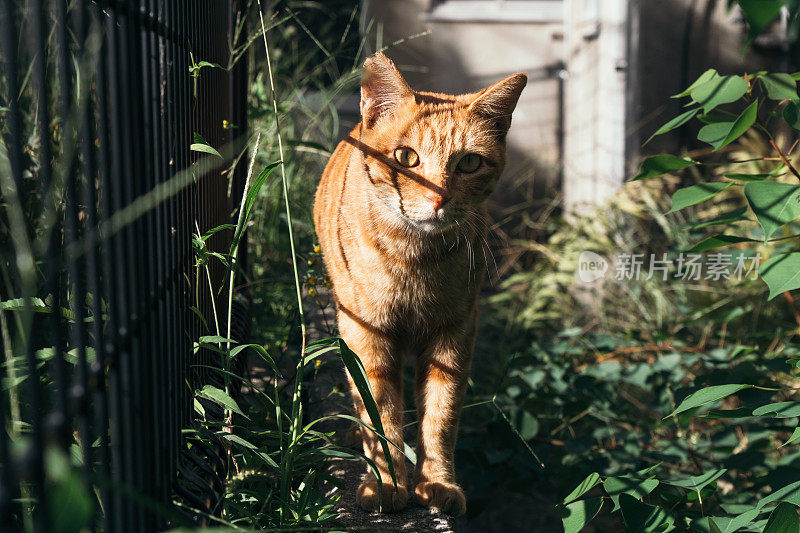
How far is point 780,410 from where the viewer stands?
1210 millimetres

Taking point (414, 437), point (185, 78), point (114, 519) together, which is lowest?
point (414, 437)

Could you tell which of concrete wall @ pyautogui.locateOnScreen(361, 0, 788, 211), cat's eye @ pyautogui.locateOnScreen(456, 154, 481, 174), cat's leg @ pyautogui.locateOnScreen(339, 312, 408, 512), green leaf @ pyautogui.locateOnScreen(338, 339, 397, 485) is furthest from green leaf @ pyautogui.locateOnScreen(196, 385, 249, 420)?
concrete wall @ pyautogui.locateOnScreen(361, 0, 788, 211)

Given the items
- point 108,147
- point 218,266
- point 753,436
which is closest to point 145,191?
point 108,147

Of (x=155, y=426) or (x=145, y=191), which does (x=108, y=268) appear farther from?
(x=155, y=426)

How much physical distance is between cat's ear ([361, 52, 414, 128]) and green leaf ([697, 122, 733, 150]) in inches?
28.6

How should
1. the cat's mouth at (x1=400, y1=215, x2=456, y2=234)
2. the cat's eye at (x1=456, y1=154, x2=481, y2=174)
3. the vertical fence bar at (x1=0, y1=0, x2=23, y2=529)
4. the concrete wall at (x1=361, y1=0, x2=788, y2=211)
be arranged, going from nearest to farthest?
the vertical fence bar at (x1=0, y1=0, x2=23, y2=529) → the cat's mouth at (x1=400, y1=215, x2=456, y2=234) → the cat's eye at (x1=456, y1=154, x2=481, y2=174) → the concrete wall at (x1=361, y1=0, x2=788, y2=211)

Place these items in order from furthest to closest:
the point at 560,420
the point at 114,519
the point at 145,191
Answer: the point at 560,420
the point at 145,191
the point at 114,519

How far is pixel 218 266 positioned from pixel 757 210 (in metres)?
1.41

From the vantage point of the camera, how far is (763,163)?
3.60 metres

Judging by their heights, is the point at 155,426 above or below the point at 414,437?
above

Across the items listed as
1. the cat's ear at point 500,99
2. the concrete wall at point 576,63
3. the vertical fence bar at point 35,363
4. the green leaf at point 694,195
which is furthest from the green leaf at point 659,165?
the concrete wall at point 576,63

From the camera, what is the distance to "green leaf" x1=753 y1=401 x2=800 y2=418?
1.16 metres

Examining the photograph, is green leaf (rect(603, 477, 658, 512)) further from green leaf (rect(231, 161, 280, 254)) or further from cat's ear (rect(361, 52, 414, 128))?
cat's ear (rect(361, 52, 414, 128))

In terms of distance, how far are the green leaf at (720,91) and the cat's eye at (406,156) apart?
656 millimetres
